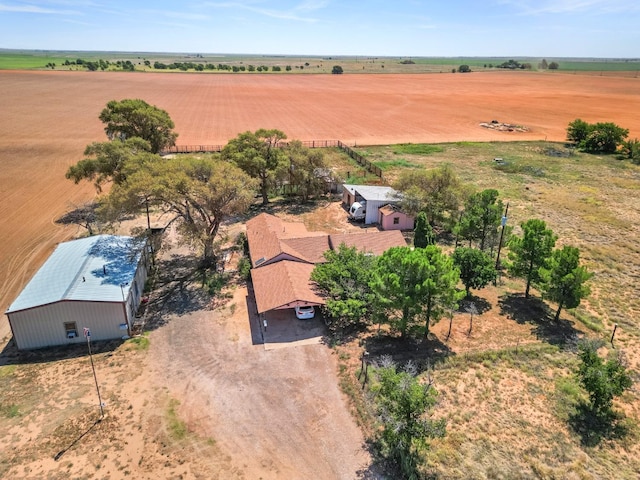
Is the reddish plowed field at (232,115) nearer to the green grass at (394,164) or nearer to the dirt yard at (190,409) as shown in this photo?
the dirt yard at (190,409)

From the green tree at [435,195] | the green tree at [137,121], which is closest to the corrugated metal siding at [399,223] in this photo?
the green tree at [435,195]

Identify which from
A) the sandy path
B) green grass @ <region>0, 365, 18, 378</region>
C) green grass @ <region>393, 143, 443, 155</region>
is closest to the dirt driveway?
the sandy path

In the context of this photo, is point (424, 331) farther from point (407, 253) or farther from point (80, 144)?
point (80, 144)

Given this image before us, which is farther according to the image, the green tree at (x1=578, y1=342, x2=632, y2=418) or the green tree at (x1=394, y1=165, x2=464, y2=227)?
the green tree at (x1=394, y1=165, x2=464, y2=227)

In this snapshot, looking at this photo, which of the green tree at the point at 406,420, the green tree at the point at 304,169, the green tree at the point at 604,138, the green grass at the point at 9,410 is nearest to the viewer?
the green tree at the point at 406,420

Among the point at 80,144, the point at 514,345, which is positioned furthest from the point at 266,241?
the point at 80,144

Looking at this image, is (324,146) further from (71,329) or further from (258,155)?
(71,329)

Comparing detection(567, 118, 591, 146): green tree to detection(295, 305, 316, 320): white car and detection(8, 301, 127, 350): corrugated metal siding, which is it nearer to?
detection(295, 305, 316, 320): white car

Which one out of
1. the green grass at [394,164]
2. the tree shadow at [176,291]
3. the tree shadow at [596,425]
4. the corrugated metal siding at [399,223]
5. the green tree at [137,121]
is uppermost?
the green tree at [137,121]
